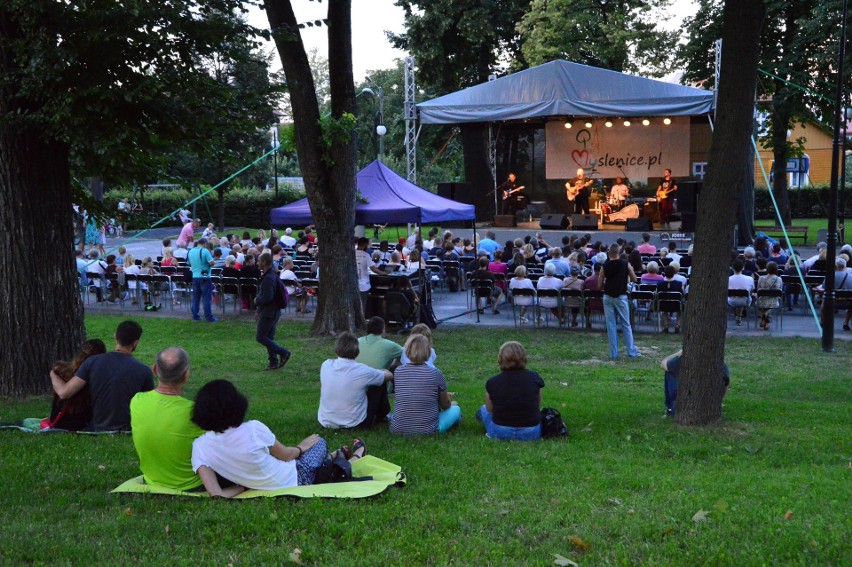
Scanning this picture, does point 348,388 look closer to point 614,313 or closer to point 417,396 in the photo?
point 417,396

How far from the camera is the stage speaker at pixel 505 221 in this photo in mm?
32875

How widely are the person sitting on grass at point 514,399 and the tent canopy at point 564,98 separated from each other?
20566mm

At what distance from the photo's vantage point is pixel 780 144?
34719 millimetres

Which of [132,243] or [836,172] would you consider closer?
[836,172]

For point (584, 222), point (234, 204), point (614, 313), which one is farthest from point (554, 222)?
point (234, 204)

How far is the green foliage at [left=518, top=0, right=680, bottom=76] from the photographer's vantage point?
36.9 m

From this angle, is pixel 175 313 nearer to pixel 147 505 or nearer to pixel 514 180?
pixel 147 505

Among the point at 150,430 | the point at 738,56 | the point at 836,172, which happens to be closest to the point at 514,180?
the point at 836,172

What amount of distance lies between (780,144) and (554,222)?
402 inches

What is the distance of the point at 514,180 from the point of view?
34625mm

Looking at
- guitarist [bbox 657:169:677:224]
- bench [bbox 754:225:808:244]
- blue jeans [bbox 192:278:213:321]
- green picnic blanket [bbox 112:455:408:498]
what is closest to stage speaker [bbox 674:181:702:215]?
guitarist [bbox 657:169:677:224]

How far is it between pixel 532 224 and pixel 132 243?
1611 cm

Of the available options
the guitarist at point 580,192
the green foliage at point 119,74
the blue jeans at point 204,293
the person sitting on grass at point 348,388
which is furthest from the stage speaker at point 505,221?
the person sitting on grass at point 348,388

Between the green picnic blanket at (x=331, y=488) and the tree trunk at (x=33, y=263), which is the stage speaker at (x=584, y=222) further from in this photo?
the green picnic blanket at (x=331, y=488)
